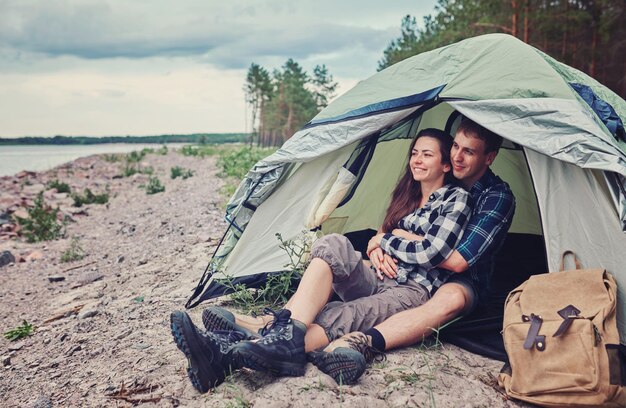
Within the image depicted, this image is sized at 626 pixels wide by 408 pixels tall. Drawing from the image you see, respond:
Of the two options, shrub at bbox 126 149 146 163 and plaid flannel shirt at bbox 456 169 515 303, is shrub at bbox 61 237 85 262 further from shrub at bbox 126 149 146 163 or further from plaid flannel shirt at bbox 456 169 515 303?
shrub at bbox 126 149 146 163

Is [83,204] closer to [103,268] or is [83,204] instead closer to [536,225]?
[103,268]

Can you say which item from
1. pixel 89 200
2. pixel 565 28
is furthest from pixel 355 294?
pixel 565 28

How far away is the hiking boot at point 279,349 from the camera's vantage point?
9.59 ft

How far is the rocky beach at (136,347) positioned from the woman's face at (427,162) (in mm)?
1118

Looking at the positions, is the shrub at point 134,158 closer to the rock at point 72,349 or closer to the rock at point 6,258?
the rock at point 6,258

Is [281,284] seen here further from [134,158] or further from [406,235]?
[134,158]

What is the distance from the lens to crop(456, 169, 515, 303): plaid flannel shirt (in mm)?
3570

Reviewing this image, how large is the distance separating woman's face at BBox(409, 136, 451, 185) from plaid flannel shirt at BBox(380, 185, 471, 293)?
0.12 meters

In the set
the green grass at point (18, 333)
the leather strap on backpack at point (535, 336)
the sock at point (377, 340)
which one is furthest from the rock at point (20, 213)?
the leather strap on backpack at point (535, 336)

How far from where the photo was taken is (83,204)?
12984 mm

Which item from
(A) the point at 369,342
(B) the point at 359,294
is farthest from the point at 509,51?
(A) the point at 369,342

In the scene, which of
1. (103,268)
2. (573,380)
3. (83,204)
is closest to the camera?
(573,380)

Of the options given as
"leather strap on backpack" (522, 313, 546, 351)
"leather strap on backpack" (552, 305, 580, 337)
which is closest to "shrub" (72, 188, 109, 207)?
"leather strap on backpack" (522, 313, 546, 351)

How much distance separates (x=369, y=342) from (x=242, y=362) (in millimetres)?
768
